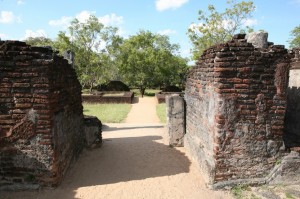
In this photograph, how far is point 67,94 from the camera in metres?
6.20

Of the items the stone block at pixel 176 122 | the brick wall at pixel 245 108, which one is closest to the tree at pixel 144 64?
the stone block at pixel 176 122

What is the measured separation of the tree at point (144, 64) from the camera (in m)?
27.2

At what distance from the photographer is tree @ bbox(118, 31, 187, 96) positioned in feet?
89.1

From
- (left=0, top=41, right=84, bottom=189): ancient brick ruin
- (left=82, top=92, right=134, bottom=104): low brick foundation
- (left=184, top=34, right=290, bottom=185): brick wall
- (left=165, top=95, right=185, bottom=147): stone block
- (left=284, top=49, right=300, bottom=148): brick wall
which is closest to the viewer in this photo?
(left=0, top=41, right=84, bottom=189): ancient brick ruin

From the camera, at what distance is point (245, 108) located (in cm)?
501

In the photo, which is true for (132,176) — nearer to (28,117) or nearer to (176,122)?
(28,117)

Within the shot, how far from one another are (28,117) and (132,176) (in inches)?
94.6

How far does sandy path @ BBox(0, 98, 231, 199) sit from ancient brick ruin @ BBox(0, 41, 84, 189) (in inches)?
15.1

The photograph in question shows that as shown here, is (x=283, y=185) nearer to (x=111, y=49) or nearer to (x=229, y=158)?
(x=229, y=158)

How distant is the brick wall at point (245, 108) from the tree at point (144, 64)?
71.5 feet

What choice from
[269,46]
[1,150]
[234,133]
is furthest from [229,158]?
[1,150]

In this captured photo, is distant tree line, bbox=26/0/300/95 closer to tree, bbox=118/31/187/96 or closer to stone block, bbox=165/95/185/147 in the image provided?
tree, bbox=118/31/187/96

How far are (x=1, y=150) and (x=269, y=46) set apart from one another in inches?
207

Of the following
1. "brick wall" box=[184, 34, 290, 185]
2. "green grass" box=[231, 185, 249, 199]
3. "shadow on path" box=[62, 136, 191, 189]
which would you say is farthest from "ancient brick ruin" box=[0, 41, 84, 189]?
"green grass" box=[231, 185, 249, 199]
